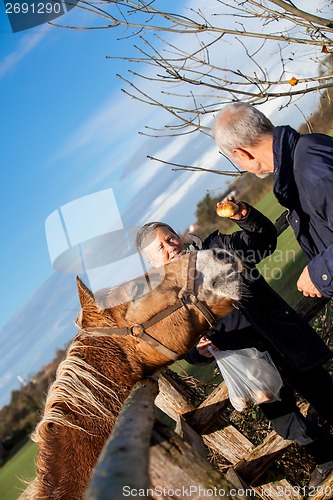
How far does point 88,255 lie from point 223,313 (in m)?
0.87

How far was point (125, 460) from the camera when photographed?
40.3 inches

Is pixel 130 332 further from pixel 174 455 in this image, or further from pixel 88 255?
pixel 174 455

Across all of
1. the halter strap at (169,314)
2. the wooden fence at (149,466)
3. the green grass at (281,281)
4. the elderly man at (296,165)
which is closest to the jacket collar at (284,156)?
the elderly man at (296,165)

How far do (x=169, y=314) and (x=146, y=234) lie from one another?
0.69 meters

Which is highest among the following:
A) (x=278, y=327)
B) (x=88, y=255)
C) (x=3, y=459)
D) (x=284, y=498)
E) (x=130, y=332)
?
(x=88, y=255)

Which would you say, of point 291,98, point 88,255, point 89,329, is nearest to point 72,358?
point 89,329

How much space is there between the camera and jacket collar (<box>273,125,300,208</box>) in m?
2.39

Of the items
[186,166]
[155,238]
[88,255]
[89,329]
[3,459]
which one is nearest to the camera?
[89,329]

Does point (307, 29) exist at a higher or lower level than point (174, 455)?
higher

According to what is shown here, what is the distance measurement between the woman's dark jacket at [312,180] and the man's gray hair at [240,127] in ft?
0.37

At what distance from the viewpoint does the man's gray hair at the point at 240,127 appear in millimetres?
2486

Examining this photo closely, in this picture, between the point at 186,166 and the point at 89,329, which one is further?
the point at 186,166

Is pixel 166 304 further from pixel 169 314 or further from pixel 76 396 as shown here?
pixel 76 396

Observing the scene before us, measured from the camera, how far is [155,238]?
9.87 ft
